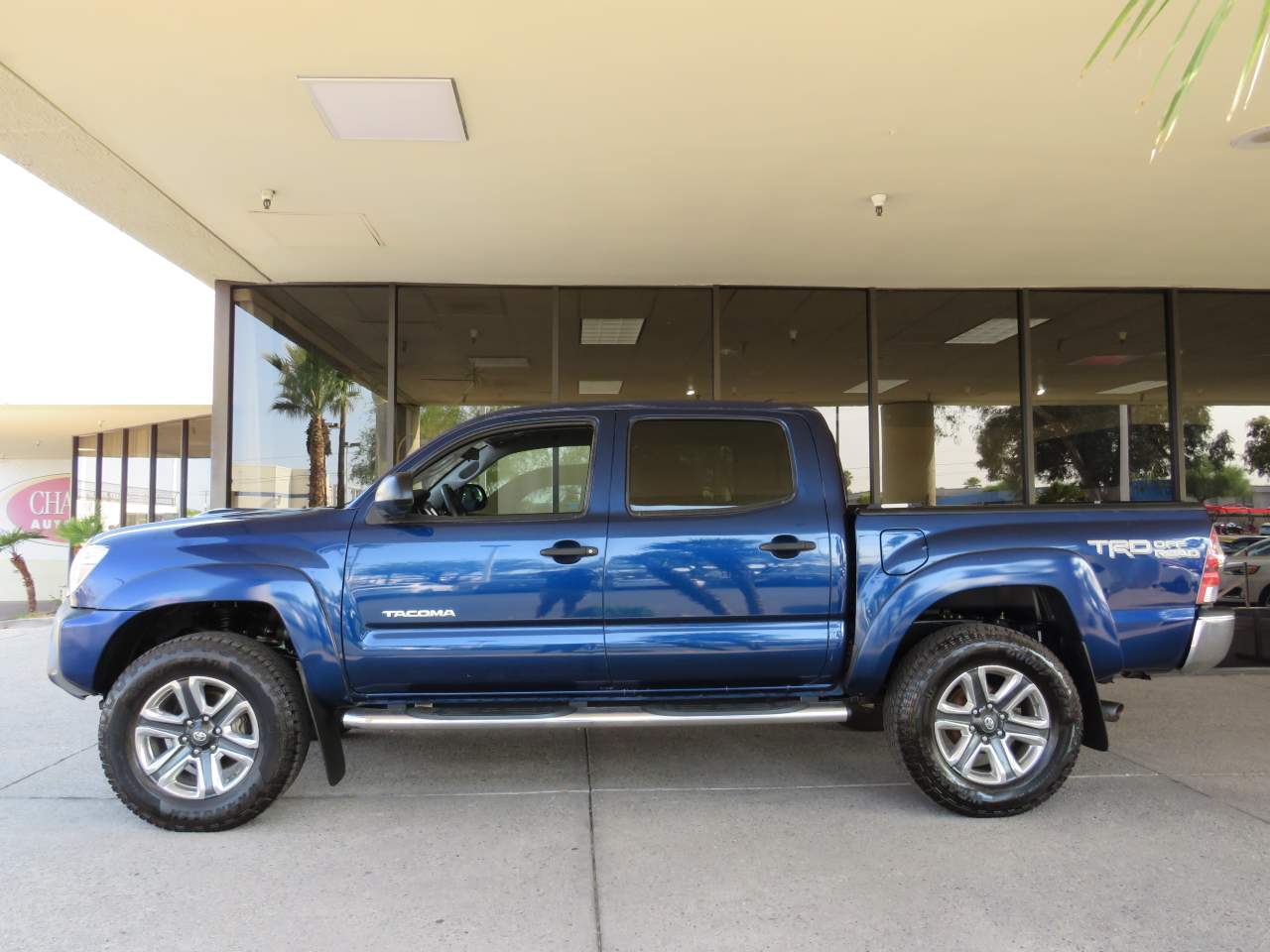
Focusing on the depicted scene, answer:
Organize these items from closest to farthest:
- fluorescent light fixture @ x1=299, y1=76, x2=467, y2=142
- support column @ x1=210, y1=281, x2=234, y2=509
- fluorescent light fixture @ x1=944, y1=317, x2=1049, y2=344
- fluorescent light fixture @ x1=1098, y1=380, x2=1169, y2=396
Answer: fluorescent light fixture @ x1=299, y1=76, x2=467, y2=142, support column @ x1=210, y1=281, x2=234, y2=509, fluorescent light fixture @ x1=944, y1=317, x2=1049, y2=344, fluorescent light fixture @ x1=1098, y1=380, x2=1169, y2=396

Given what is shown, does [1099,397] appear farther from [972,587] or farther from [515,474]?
[515,474]

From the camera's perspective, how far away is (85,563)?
3.94m

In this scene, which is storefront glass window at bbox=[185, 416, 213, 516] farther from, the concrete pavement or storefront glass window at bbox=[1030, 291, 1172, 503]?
storefront glass window at bbox=[1030, 291, 1172, 503]

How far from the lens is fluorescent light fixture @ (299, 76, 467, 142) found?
4.75 metres

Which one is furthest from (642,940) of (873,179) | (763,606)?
(873,179)

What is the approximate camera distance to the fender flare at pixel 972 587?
3.94m

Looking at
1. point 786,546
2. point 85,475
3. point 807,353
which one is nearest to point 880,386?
point 807,353

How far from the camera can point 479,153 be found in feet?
18.4

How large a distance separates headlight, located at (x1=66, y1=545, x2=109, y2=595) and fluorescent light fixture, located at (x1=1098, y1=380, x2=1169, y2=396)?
985 centimetres

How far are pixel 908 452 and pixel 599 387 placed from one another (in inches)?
161

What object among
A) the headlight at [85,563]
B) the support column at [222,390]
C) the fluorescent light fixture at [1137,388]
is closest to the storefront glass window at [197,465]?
the support column at [222,390]

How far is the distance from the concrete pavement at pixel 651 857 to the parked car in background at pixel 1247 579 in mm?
5145

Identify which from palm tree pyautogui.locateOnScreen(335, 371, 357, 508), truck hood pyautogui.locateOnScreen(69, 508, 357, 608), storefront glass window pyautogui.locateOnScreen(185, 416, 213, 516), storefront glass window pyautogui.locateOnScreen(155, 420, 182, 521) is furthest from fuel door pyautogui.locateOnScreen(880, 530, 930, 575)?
storefront glass window pyautogui.locateOnScreen(155, 420, 182, 521)

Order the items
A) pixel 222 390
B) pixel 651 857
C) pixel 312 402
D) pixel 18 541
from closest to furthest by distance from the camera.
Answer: pixel 651 857
pixel 222 390
pixel 312 402
pixel 18 541
